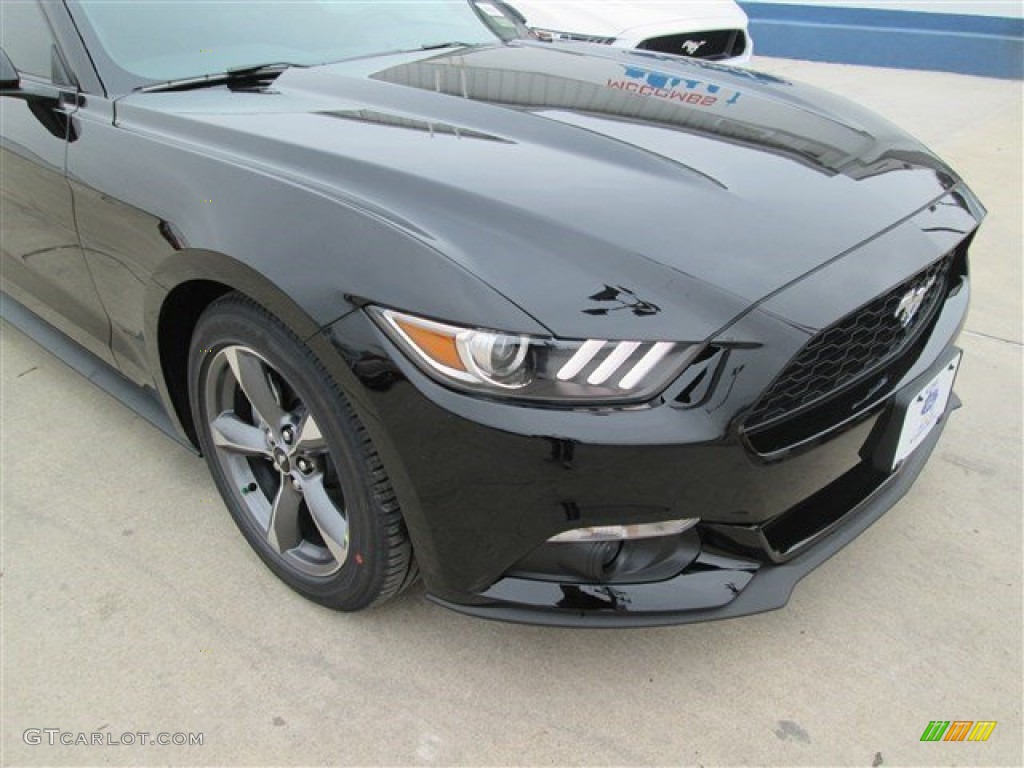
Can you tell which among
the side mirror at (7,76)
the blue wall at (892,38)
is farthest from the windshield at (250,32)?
the blue wall at (892,38)

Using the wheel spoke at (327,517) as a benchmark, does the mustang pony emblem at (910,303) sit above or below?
above

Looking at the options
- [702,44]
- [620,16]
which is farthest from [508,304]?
[702,44]

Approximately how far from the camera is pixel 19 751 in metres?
1.74

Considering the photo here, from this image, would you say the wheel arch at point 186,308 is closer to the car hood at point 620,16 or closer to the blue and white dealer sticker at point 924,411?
the blue and white dealer sticker at point 924,411

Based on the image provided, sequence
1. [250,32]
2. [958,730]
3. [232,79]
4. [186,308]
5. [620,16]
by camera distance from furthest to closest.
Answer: [620,16] → [250,32] → [232,79] → [186,308] → [958,730]

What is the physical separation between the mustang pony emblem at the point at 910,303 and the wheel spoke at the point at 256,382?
4.39 ft

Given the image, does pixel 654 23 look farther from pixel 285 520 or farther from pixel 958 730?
pixel 958 730

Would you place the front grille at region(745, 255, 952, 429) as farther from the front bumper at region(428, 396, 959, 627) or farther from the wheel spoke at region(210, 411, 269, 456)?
the wheel spoke at region(210, 411, 269, 456)

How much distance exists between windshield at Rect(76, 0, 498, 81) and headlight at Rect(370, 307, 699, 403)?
4.72ft

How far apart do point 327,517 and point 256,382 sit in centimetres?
34

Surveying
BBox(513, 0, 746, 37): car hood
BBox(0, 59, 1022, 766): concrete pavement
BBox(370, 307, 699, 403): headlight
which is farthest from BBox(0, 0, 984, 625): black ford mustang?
BBox(513, 0, 746, 37): car hood

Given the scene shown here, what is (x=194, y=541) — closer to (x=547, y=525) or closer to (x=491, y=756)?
(x=491, y=756)

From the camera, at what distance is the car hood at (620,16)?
5270 mm

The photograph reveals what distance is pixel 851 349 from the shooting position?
160 cm
